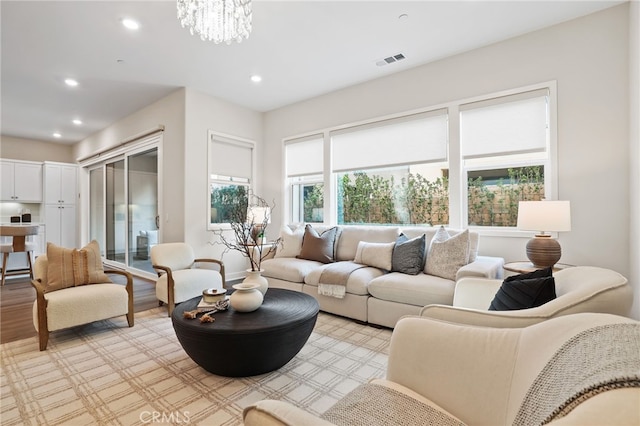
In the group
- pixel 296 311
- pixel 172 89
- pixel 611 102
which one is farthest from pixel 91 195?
pixel 611 102

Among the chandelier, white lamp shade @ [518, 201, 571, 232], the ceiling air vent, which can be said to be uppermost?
the ceiling air vent

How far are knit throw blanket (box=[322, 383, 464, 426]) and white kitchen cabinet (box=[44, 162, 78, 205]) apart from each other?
9.17 m

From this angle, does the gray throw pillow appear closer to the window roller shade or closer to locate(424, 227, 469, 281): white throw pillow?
locate(424, 227, 469, 281): white throw pillow

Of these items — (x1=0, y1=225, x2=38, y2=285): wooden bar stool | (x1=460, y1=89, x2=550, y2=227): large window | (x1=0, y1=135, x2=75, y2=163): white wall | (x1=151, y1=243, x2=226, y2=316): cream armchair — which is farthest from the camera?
(x1=0, y1=135, x2=75, y2=163): white wall

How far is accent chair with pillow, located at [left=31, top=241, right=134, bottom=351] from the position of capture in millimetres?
2629

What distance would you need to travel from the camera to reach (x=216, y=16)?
90.5 inches

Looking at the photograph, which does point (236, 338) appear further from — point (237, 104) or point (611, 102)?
point (237, 104)

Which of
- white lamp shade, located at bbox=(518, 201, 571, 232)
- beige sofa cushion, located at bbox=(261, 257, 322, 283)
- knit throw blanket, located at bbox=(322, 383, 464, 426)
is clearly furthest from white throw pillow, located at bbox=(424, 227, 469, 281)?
knit throw blanket, located at bbox=(322, 383, 464, 426)

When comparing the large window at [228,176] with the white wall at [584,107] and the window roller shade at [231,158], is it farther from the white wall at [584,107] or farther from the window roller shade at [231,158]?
the white wall at [584,107]

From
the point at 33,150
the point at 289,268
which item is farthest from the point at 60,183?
the point at 289,268

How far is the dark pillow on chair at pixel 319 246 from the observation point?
13.4 ft

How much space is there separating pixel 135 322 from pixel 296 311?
213cm

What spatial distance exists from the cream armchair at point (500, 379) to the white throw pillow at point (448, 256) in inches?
76.8

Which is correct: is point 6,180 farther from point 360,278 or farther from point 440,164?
point 440,164
